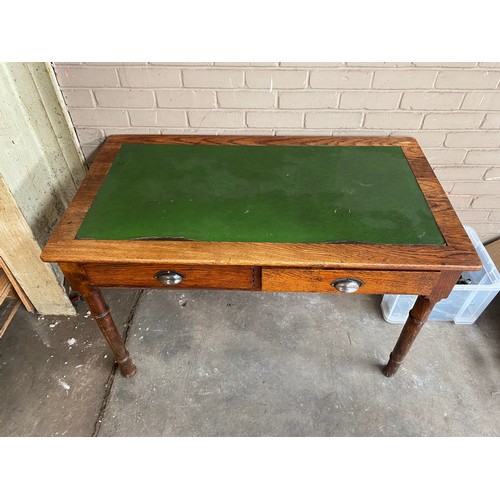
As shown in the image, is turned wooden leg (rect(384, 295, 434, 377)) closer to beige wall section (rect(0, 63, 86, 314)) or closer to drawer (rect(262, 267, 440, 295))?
drawer (rect(262, 267, 440, 295))

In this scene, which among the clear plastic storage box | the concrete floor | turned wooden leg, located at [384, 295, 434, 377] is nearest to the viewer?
Result: turned wooden leg, located at [384, 295, 434, 377]

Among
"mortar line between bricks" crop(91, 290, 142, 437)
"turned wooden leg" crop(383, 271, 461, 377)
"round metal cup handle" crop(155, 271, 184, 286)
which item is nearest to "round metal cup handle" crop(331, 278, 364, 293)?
"turned wooden leg" crop(383, 271, 461, 377)

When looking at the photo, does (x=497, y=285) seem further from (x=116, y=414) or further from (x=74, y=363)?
(x=74, y=363)

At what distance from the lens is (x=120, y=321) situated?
6.77 ft

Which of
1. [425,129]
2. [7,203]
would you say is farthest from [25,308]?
[425,129]

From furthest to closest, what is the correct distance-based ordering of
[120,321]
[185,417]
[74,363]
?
[120,321], [74,363], [185,417]

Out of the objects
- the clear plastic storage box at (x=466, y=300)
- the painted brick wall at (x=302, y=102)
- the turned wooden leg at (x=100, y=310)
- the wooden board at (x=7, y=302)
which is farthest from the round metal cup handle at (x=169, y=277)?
the clear plastic storage box at (x=466, y=300)

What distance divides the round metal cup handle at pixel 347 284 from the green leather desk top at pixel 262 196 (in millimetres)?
140

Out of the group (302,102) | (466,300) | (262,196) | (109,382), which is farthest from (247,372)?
(302,102)

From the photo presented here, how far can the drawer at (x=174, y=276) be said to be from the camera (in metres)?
1.31

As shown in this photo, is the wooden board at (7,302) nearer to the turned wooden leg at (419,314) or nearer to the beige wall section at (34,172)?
the beige wall section at (34,172)

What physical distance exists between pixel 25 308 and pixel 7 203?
77 cm

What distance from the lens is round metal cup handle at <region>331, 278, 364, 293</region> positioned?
1.31 meters

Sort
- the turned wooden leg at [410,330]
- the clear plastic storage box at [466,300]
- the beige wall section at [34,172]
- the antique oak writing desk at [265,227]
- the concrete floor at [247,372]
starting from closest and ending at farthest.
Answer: the antique oak writing desk at [265,227], the turned wooden leg at [410,330], the beige wall section at [34,172], the concrete floor at [247,372], the clear plastic storage box at [466,300]
